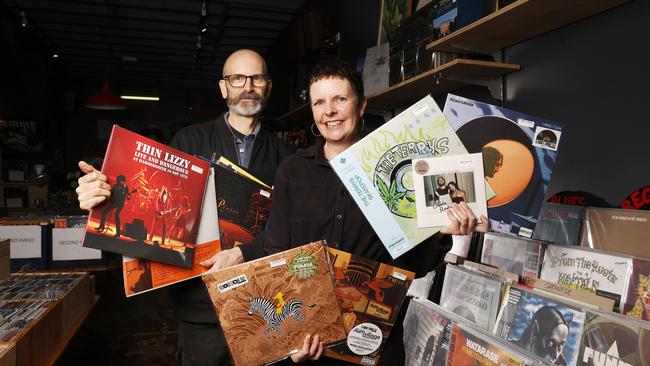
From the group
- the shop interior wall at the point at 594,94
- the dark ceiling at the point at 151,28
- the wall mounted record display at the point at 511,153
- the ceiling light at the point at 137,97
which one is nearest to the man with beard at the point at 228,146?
the wall mounted record display at the point at 511,153

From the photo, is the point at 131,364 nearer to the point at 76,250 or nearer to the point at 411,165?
the point at 76,250

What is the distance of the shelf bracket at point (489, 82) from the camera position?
2139 millimetres

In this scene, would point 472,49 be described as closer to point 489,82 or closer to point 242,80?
point 489,82

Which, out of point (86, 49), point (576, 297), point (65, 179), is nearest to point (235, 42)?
point (86, 49)

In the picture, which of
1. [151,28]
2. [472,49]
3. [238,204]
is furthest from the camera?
[151,28]

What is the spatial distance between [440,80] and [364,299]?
140 centimetres

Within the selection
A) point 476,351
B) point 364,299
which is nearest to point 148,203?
point 364,299

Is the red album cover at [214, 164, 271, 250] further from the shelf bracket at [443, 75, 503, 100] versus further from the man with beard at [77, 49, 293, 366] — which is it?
the shelf bracket at [443, 75, 503, 100]

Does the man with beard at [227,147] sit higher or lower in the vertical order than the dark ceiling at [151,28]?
lower

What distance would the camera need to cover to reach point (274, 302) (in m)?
1.27

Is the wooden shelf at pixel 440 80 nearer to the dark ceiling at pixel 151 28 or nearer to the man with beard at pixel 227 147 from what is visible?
the man with beard at pixel 227 147

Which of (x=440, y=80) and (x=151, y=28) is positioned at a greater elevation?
(x=151, y=28)

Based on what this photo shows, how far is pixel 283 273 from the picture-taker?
4.15 feet

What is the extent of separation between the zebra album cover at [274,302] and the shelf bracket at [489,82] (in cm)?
127
